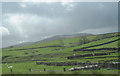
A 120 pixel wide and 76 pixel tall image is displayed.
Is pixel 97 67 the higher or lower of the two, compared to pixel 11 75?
lower

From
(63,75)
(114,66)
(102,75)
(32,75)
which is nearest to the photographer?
(102,75)

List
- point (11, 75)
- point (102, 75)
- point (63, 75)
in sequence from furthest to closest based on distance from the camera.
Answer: point (11, 75)
point (63, 75)
point (102, 75)

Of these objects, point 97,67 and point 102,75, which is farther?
point 97,67

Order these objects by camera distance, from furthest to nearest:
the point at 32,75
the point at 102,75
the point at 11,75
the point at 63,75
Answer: the point at 11,75 < the point at 32,75 < the point at 63,75 < the point at 102,75

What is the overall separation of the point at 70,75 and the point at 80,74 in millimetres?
1066

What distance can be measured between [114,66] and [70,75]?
902 inches

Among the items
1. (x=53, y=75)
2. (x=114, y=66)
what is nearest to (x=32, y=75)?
(x=53, y=75)

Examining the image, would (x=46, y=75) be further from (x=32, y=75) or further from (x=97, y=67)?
(x=97, y=67)

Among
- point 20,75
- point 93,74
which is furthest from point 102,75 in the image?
point 20,75

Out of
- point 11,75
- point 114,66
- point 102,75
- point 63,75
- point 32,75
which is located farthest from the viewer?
point 114,66

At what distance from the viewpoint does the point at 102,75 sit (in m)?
12.6

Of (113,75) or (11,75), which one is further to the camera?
(11,75)

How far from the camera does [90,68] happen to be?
3278 centimetres

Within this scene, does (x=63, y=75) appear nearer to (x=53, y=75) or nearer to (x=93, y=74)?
(x=53, y=75)
